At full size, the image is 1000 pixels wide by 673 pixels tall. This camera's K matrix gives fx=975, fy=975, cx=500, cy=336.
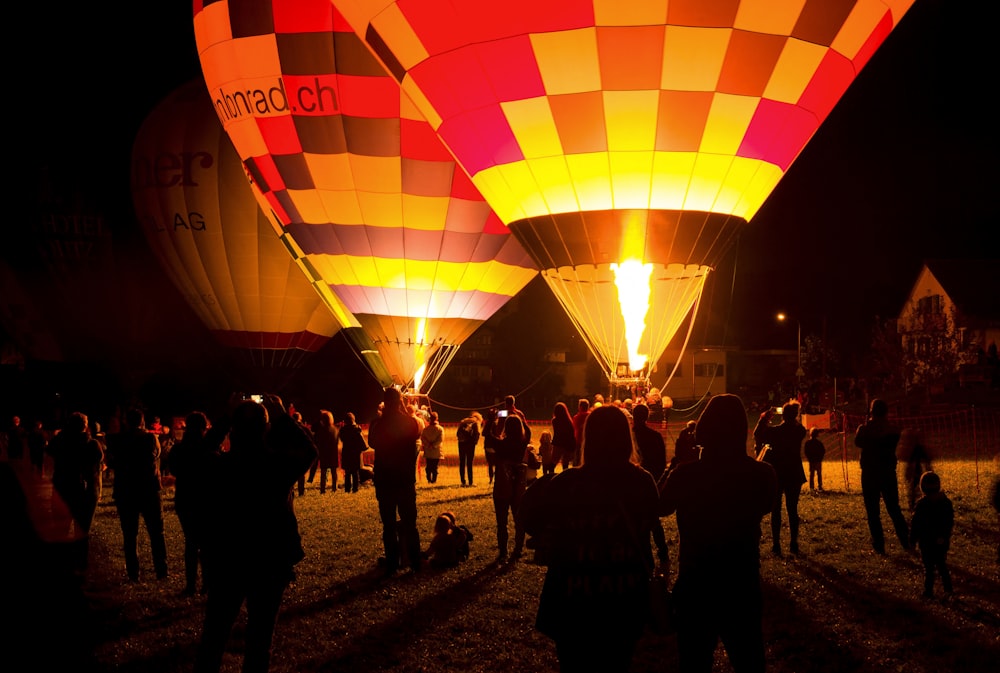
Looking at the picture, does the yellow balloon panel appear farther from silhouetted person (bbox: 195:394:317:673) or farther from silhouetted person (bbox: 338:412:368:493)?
silhouetted person (bbox: 195:394:317:673)

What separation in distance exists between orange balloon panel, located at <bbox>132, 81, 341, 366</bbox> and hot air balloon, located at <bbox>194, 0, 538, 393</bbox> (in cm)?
438

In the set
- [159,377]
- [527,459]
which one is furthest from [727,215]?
[159,377]

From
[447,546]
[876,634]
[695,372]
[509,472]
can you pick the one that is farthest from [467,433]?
[695,372]

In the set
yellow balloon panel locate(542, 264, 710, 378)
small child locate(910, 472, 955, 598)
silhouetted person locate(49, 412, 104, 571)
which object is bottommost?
small child locate(910, 472, 955, 598)

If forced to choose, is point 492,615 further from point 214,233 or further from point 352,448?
point 214,233

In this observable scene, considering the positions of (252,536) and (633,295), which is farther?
(633,295)

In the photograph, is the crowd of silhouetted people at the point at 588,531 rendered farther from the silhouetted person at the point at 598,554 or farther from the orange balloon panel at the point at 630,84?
the orange balloon panel at the point at 630,84

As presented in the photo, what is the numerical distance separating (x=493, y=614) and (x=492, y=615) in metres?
0.02

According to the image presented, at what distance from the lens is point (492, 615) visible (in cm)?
527

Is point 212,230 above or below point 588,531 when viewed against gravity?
above

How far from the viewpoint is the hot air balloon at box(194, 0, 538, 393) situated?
12828mm

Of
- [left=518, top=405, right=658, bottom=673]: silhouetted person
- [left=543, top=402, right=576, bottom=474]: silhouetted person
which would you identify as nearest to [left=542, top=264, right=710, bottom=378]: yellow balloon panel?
[left=543, top=402, right=576, bottom=474]: silhouetted person

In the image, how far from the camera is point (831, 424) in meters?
18.9

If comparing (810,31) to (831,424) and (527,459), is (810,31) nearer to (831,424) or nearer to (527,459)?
(527,459)
